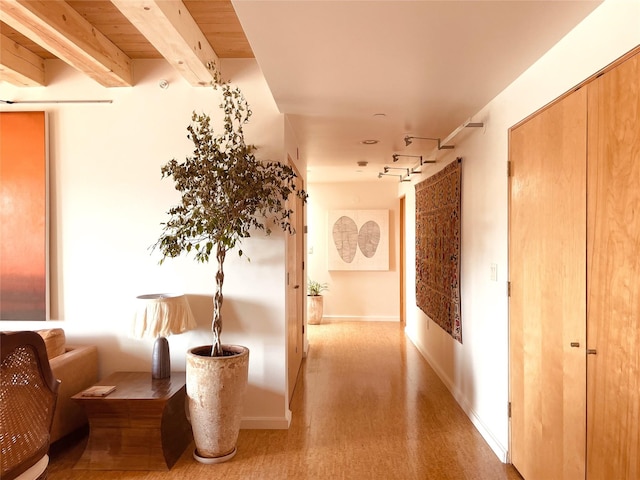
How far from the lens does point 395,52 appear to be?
2264 millimetres

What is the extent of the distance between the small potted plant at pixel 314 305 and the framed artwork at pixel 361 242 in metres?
0.54

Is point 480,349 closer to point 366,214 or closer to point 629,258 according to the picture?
point 629,258

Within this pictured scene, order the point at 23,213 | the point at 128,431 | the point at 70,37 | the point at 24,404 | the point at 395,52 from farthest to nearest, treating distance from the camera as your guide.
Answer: the point at 23,213
the point at 128,431
the point at 70,37
the point at 395,52
the point at 24,404

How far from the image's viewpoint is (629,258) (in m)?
1.65

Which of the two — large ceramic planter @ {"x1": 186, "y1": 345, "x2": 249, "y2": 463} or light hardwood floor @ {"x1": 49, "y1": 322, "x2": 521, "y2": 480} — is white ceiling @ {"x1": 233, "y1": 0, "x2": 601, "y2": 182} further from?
light hardwood floor @ {"x1": 49, "y1": 322, "x2": 521, "y2": 480}

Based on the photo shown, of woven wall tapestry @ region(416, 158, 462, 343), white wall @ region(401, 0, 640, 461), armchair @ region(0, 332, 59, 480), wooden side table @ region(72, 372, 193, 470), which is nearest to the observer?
armchair @ region(0, 332, 59, 480)

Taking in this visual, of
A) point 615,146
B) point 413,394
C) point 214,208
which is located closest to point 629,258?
point 615,146

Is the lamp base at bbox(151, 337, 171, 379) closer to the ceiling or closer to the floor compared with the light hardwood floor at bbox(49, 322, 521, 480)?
closer to the ceiling

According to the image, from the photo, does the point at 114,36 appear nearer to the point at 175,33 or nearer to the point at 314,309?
the point at 175,33

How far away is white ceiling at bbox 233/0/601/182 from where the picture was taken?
1.86 meters

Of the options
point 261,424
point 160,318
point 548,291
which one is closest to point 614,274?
point 548,291

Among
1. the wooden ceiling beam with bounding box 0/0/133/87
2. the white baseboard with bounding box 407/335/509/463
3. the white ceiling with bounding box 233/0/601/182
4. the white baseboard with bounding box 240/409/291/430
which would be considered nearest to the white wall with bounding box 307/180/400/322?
the white baseboard with bounding box 407/335/509/463

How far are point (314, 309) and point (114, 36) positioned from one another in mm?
5209

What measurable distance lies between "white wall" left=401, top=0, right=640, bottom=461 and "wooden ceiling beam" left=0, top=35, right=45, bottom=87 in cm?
316
